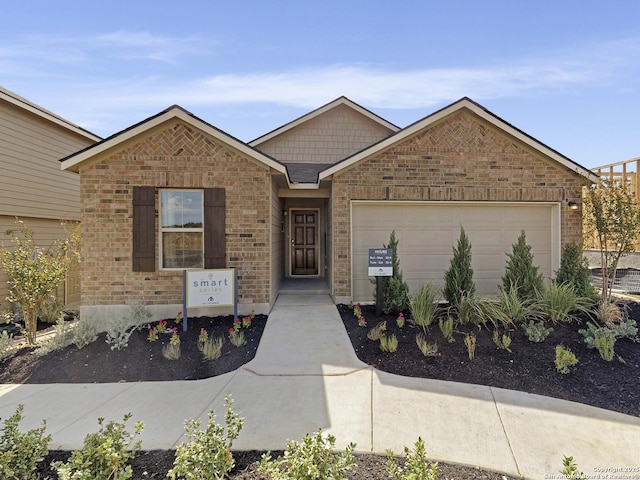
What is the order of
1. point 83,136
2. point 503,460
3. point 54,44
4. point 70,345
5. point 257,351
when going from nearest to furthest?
→ point 503,460 < point 257,351 < point 70,345 < point 54,44 < point 83,136

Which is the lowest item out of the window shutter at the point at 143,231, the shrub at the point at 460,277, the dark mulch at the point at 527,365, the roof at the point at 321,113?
the dark mulch at the point at 527,365

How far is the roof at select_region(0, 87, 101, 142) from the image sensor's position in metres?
8.21

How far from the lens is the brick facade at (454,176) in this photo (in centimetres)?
758

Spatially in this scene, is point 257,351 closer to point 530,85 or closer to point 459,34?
point 459,34

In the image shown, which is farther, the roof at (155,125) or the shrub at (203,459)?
the roof at (155,125)

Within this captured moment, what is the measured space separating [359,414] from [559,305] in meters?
4.60

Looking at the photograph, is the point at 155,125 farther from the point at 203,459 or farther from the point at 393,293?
the point at 203,459

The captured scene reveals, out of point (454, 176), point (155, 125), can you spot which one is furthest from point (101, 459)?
point (454, 176)

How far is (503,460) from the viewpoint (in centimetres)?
271

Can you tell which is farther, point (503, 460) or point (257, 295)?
point (257, 295)

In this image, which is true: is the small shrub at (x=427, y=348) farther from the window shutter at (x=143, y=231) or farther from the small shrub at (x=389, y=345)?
the window shutter at (x=143, y=231)

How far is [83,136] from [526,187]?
13478 millimetres

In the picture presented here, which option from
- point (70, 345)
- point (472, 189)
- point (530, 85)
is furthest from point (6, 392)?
point (530, 85)

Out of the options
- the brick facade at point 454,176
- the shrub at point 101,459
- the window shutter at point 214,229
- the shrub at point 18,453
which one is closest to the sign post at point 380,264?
the brick facade at point 454,176
